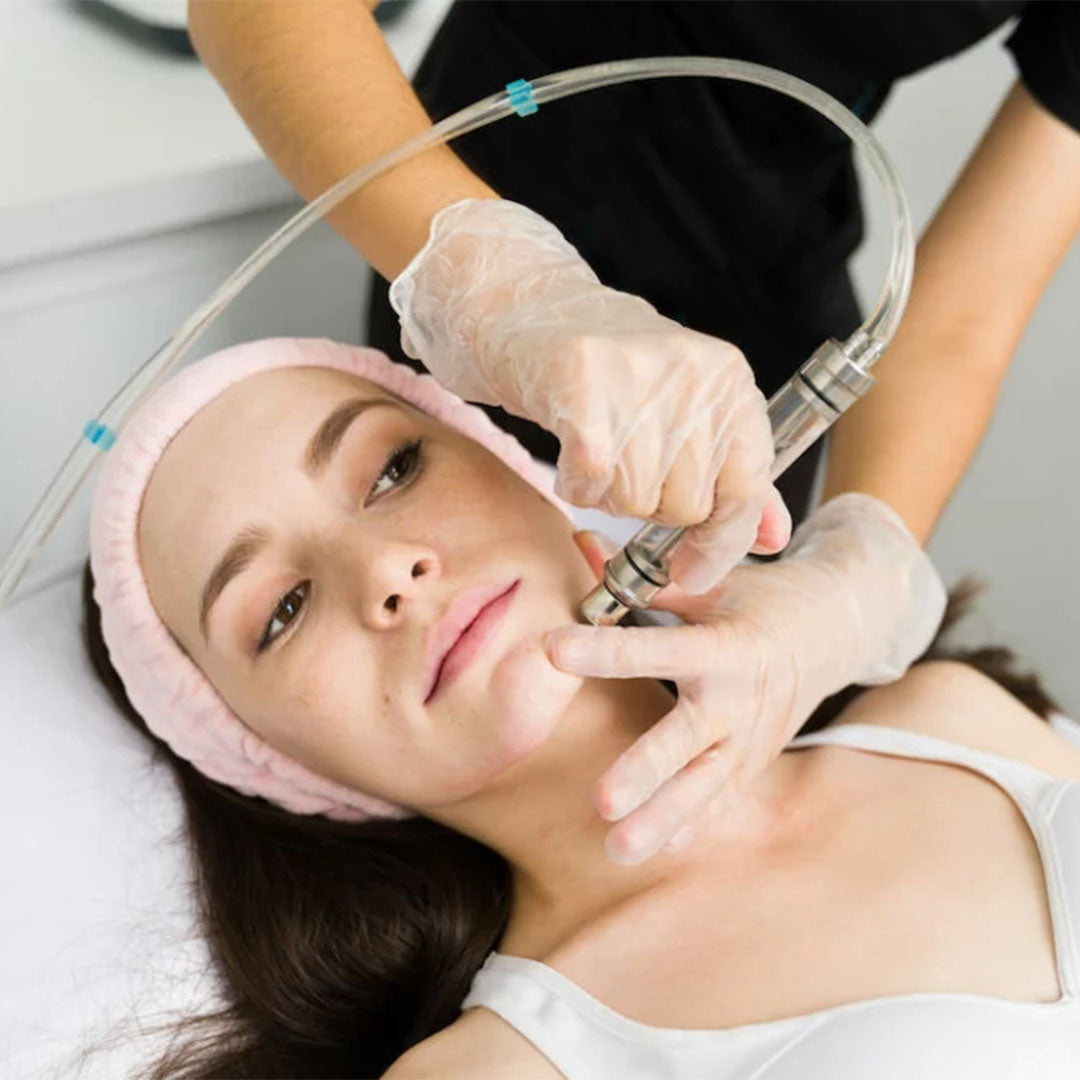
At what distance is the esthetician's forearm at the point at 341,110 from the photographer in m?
1.01

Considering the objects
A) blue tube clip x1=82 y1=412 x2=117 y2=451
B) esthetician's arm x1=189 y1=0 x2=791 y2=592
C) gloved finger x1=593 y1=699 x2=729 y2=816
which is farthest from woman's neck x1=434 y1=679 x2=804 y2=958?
blue tube clip x1=82 y1=412 x2=117 y2=451

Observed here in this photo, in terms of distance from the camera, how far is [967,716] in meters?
1.23

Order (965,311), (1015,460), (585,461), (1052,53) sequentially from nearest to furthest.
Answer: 1. (585,461)
2. (1052,53)
3. (965,311)
4. (1015,460)

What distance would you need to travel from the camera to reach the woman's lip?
1.01 m

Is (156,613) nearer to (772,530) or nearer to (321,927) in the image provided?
(321,927)

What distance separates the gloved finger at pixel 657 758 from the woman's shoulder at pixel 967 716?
0.91 ft

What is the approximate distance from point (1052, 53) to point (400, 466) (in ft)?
2.56

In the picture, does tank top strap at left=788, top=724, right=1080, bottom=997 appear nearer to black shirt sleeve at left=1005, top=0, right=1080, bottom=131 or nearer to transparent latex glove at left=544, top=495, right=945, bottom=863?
transparent latex glove at left=544, top=495, right=945, bottom=863

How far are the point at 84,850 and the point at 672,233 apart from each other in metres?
0.86

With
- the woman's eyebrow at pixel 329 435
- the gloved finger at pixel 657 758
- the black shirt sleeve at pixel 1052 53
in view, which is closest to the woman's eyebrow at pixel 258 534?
the woman's eyebrow at pixel 329 435

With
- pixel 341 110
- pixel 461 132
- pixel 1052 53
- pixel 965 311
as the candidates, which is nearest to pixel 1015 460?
pixel 965 311

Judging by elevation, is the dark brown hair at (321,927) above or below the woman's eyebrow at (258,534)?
below

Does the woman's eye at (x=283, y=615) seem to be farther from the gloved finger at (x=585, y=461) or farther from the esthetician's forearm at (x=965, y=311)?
the esthetician's forearm at (x=965, y=311)

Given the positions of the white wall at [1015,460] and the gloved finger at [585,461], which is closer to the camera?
the gloved finger at [585,461]
